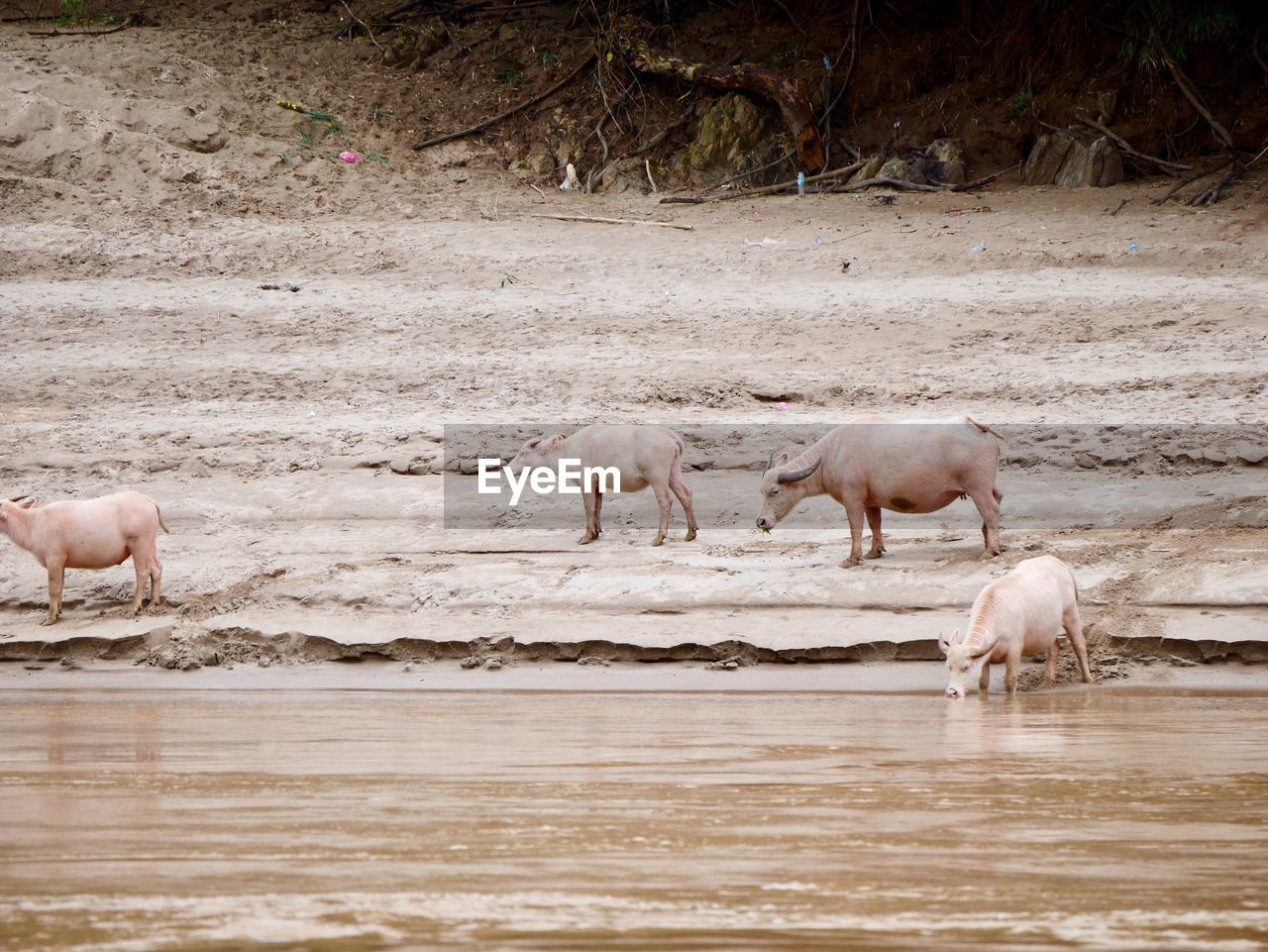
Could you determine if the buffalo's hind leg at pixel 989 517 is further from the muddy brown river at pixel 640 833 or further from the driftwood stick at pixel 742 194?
the driftwood stick at pixel 742 194

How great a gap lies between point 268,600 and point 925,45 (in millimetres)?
14016

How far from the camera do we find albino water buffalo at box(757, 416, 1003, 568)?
985 centimetres

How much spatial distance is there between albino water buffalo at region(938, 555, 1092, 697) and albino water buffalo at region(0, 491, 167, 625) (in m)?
5.19

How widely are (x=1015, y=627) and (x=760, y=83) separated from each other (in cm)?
1308

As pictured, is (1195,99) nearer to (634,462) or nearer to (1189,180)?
(1189,180)

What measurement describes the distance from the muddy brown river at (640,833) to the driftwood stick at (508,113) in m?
14.4

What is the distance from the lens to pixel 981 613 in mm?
7887

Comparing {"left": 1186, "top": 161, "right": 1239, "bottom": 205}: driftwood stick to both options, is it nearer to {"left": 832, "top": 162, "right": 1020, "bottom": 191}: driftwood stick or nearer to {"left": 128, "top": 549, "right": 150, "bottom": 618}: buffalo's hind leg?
{"left": 832, "top": 162, "right": 1020, "bottom": 191}: driftwood stick

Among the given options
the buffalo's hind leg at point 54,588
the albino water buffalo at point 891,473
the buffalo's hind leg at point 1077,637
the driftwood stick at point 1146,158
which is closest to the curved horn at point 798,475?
the albino water buffalo at point 891,473

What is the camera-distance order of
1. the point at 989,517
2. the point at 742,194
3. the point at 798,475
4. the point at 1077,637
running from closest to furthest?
the point at 1077,637, the point at 989,517, the point at 798,475, the point at 742,194

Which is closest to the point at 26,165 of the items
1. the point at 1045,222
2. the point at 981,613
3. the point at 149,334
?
the point at 149,334

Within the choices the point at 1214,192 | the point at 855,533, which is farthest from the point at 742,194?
the point at 855,533

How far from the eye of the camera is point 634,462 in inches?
426

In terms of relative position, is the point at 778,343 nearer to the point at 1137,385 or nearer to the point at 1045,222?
the point at 1137,385
